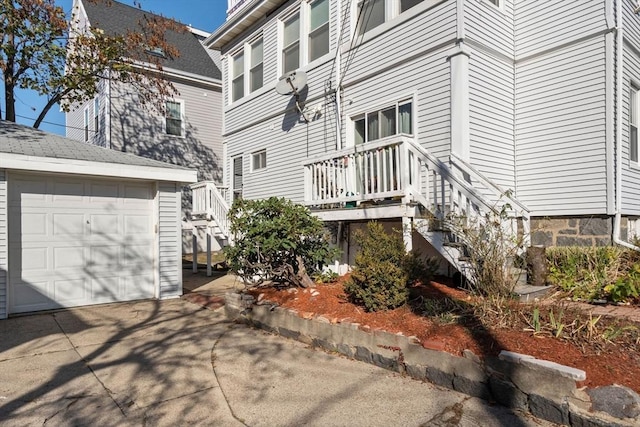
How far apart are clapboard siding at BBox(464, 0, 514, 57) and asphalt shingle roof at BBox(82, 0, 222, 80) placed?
11946 mm

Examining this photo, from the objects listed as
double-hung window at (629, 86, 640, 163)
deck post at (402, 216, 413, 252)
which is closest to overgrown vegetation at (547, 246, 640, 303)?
deck post at (402, 216, 413, 252)

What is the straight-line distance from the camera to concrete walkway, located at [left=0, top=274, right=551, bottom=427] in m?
3.20

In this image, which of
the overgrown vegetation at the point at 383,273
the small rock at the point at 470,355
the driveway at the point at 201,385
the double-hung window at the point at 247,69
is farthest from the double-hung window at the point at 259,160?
the small rock at the point at 470,355

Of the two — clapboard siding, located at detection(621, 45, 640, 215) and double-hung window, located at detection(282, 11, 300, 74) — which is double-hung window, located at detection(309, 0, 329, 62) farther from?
clapboard siding, located at detection(621, 45, 640, 215)

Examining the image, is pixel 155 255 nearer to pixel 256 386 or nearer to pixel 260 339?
pixel 260 339

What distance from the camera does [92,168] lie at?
23.0 feet

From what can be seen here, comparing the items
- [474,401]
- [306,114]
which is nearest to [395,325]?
[474,401]

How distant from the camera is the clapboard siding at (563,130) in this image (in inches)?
259

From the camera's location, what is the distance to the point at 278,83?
9656 mm

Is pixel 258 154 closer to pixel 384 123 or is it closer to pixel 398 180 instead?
pixel 384 123

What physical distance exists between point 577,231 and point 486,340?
4.20 m

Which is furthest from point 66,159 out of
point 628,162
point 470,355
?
point 628,162

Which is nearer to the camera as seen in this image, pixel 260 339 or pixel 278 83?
pixel 260 339

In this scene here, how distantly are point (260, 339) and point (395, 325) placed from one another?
Answer: 183 centimetres
